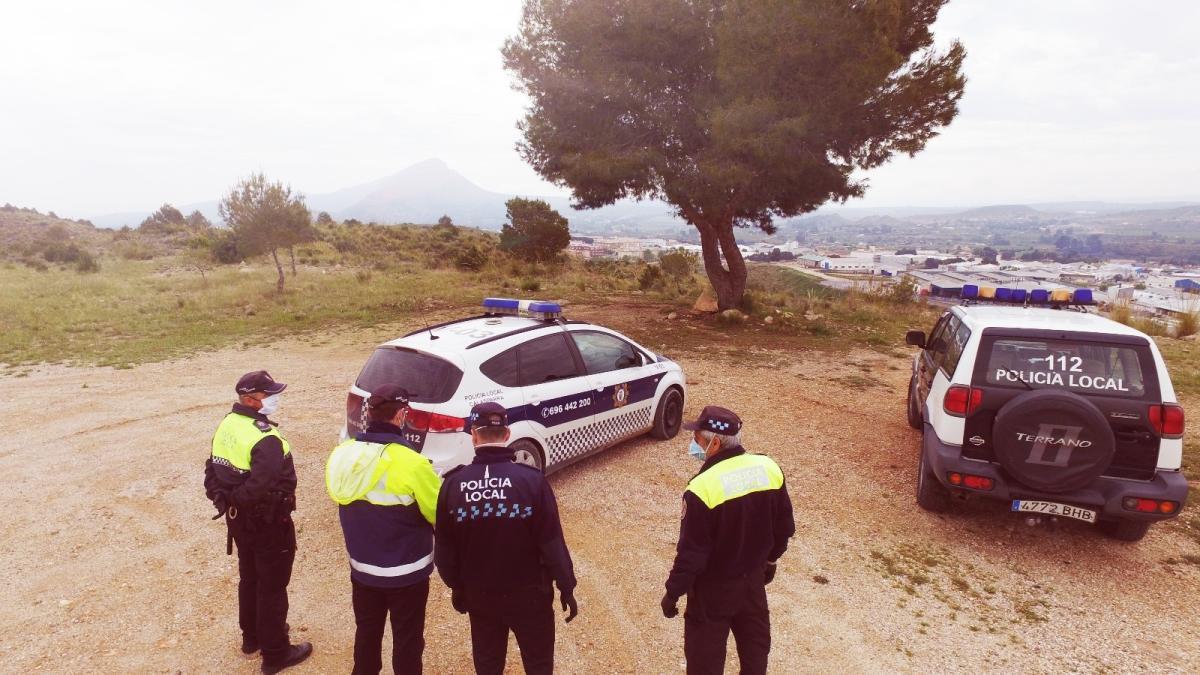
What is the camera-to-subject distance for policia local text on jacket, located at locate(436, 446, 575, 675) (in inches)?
106

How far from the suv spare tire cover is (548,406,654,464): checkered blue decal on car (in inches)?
134

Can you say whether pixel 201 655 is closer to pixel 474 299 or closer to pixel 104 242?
pixel 474 299

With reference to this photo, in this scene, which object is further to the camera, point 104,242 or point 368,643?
point 104,242

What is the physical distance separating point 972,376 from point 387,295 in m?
17.7

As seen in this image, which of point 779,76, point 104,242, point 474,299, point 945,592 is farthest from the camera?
point 104,242

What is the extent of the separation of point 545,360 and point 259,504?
292 cm

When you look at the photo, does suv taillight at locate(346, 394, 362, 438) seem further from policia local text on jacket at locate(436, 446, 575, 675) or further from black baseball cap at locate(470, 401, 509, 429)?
black baseball cap at locate(470, 401, 509, 429)

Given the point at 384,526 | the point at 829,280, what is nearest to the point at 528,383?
the point at 384,526

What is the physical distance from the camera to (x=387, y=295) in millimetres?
19406

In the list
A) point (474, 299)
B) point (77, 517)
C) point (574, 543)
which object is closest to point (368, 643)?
point (574, 543)

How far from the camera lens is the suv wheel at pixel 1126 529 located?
490 centimetres

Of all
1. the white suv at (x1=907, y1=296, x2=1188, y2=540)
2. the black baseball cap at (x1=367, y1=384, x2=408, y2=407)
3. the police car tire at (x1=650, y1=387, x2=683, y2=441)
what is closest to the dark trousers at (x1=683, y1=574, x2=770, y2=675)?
the black baseball cap at (x1=367, y1=384, x2=408, y2=407)

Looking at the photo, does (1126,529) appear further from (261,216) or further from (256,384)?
(261,216)

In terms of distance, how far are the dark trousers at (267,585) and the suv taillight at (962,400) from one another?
484 cm
